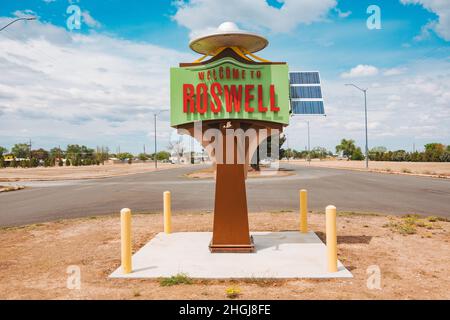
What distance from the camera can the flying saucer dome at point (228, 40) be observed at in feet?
23.3

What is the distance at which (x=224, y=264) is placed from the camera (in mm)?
6609

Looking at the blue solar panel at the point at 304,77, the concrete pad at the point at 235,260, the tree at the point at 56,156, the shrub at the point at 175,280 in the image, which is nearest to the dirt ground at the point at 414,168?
the blue solar panel at the point at 304,77

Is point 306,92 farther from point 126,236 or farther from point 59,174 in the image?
point 59,174

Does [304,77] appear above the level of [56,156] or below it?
above

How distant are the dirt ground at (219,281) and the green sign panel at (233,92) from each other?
3094 millimetres

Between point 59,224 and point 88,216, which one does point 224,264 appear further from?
point 88,216

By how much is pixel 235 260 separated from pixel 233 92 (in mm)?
3171

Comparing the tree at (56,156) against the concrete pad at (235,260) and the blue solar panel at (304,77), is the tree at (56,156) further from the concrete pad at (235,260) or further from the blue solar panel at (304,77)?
the blue solar panel at (304,77)

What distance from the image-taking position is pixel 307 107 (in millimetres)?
7996

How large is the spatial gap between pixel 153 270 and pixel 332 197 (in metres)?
12.5

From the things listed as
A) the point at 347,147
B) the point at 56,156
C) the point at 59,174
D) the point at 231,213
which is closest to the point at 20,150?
the point at 56,156

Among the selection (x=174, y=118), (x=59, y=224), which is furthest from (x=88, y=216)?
(x=174, y=118)

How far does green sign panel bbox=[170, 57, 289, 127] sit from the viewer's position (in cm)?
715

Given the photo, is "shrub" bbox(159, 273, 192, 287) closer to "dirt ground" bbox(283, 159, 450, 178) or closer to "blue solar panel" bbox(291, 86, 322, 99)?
"blue solar panel" bbox(291, 86, 322, 99)
